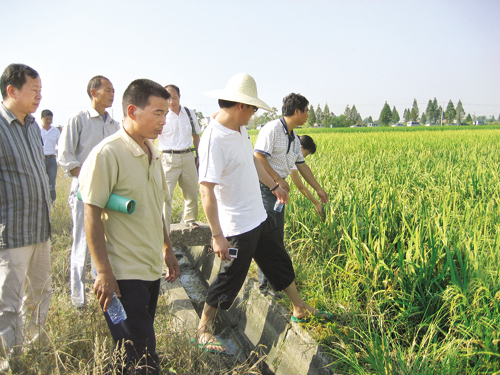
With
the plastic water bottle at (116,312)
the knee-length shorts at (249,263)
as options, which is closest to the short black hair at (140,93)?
the plastic water bottle at (116,312)

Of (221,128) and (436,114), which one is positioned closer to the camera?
(221,128)

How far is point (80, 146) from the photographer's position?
3059 millimetres

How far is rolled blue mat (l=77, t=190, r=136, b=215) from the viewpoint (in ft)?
4.96

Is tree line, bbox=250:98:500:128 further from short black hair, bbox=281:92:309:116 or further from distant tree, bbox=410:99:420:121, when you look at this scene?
short black hair, bbox=281:92:309:116

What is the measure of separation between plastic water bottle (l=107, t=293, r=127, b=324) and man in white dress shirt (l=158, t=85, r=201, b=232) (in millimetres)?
2560

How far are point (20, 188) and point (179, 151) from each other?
2.26 metres

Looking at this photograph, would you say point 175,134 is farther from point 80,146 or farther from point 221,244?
point 221,244

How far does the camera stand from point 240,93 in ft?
7.09

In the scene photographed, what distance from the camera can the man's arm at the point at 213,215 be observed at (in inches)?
83.9

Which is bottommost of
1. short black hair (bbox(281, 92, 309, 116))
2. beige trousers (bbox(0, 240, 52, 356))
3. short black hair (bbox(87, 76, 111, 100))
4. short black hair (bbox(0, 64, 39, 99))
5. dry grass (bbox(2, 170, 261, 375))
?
Result: dry grass (bbox(2, 170, 261, 375))

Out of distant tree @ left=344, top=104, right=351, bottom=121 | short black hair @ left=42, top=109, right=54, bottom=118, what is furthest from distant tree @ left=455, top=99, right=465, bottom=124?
short black hair @ left=42, top=109, right=54, bottom=118

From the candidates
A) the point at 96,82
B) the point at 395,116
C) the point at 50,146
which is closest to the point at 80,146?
the point at 96,82

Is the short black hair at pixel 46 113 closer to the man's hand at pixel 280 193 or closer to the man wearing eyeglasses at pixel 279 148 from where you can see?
the man wearing eyeglasses at pixel 279 148

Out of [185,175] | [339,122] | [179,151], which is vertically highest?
[339,122]
